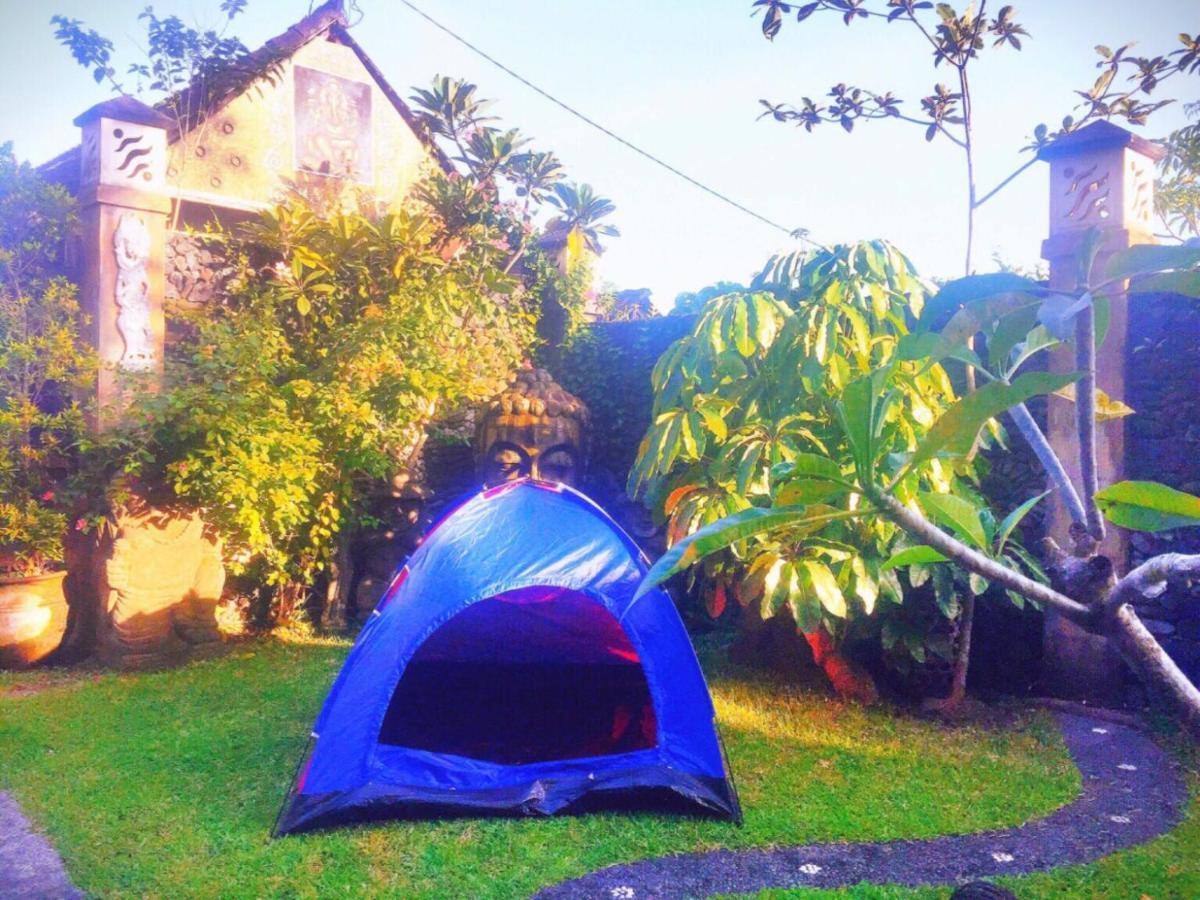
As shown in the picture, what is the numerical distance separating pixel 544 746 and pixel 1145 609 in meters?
3.08

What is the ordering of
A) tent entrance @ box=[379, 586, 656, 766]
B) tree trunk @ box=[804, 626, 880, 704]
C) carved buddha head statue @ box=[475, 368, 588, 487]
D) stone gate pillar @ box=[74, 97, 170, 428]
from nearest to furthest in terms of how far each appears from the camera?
tent entrance @ box=[379, 586, 656, 766] → tree trunk @ box=[804, 626, 880, 704] → stone gate pillar @ box=[74, 97, 170, 428] → carved buddha head statue @ box=[475, 368, 588, 487]

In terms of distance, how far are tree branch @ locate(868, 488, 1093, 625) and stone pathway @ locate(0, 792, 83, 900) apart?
9.96 ft

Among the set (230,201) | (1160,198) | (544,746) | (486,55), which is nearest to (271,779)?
(544,746)

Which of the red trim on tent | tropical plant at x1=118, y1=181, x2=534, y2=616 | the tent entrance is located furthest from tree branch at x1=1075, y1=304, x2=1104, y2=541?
tropical plant at x1=118, y1=181, x2=534, y2=616

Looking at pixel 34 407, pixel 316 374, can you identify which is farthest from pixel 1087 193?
pixel 34 407

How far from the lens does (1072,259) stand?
457 centimetres

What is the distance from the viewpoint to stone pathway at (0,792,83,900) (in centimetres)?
284

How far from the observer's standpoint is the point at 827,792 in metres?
3.70

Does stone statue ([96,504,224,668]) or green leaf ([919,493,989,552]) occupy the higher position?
green leaf ([919,493,989,552])

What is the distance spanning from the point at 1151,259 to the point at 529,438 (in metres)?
6.01

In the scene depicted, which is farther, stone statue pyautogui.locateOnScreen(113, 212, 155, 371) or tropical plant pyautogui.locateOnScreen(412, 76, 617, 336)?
tropical plant pyautogui.locateOnScreen(412, 76, 617, 336)

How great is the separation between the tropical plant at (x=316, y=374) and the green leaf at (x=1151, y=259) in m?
5.29

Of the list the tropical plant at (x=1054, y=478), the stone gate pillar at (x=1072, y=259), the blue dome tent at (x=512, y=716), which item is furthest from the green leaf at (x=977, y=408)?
the stone gate pillar at (x=1072, y=259)

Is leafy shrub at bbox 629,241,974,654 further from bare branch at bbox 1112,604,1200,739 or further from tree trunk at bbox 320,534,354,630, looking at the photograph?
tree trunk at bbox 320,534,354,630
